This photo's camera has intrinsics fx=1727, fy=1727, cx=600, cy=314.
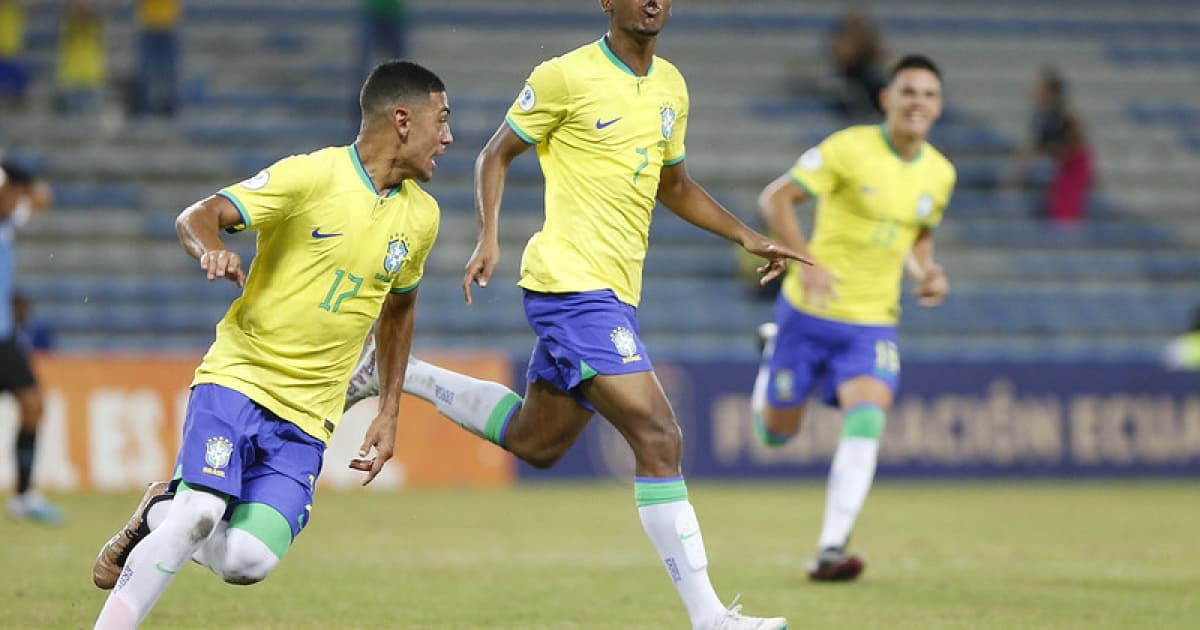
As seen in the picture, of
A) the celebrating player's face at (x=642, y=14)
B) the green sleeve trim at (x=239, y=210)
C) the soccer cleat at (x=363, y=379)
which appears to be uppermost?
the celebrating player's face at (x=642, y=14)

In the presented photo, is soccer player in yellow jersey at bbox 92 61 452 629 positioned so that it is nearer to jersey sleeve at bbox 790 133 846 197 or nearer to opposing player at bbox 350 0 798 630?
opposing player at bbox 350 0 798 630

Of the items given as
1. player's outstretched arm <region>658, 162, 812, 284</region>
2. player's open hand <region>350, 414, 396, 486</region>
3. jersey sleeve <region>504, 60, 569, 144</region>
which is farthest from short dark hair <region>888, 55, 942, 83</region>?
player's open hand <region>350, 414, 396, 486</region>

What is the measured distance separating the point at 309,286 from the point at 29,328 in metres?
10.7

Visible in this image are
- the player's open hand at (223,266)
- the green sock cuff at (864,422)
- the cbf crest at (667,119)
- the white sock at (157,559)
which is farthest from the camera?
the green sock cuff at (864,422)

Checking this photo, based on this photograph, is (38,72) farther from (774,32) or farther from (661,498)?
(661,498)

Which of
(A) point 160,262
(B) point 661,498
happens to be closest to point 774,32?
(A) point 160,262

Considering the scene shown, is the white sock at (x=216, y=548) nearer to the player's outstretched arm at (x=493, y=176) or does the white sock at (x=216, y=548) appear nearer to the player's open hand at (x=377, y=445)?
the player's open hand at (x=377, y=445)

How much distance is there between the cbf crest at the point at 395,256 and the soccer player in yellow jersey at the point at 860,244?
11.0 feet

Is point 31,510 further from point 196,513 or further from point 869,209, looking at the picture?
point 196,513

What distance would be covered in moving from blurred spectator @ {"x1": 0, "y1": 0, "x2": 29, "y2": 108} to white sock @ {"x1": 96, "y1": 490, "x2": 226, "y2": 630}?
15.3m

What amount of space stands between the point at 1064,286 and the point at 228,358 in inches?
606

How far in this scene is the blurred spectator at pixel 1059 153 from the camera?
19812 mm

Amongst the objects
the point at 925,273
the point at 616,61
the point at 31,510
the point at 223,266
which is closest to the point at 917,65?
the point at 925,273

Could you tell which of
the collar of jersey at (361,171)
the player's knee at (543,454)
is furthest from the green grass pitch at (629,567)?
the collar of jersey at (361,171)
